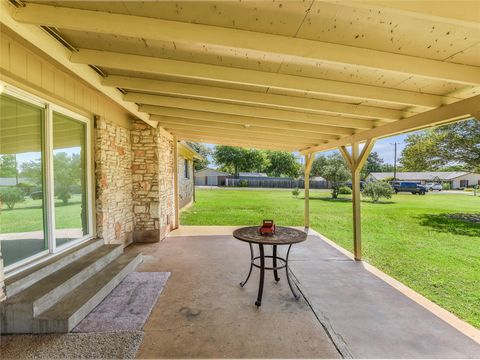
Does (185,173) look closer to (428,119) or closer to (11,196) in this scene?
(11,196)

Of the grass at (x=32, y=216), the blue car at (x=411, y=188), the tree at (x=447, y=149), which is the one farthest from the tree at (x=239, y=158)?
the grass at (x=32, y=216)

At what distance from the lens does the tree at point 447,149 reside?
11.1 meters

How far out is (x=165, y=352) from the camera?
218 centimetres

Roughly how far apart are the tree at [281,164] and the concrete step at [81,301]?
3508cm

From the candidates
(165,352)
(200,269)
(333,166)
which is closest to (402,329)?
(165,352)

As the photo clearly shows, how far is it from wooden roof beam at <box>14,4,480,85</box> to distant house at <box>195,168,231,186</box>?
107 ft

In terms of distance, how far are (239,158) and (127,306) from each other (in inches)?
1226

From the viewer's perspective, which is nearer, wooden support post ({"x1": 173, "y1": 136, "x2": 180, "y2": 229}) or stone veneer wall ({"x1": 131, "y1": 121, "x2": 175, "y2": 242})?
stone veneer wall ({"x1": 131, "y1": 121, "x2": 175, "y2": 242})

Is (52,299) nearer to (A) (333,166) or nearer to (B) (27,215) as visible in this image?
(B) (27,215)

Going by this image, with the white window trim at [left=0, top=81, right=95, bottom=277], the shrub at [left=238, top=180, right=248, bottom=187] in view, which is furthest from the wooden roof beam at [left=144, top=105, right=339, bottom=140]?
the shrub at [left=238, top=180, right=248, bottom=187]

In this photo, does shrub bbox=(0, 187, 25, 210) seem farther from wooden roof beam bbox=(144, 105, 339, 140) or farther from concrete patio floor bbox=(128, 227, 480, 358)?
wooden roof beam bbox=(144, 105, 339, 140)

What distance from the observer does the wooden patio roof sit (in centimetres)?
171

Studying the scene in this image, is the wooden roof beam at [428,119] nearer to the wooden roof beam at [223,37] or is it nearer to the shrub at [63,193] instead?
the wooden roof beam at [223,37]

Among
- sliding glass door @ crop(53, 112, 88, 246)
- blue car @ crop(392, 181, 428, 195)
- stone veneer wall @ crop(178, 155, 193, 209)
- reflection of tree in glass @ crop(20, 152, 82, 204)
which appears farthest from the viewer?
blue car @ crop(392, 181, 428, 195)
